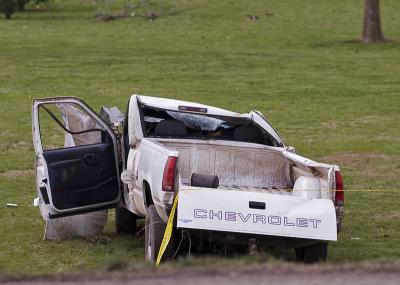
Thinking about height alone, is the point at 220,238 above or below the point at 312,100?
above

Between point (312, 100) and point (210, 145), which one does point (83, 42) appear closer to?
point (312, 100)

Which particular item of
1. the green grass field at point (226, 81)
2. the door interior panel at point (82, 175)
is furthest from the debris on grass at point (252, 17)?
the door interior panel at point (82, 175)

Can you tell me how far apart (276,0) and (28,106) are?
26686 mm

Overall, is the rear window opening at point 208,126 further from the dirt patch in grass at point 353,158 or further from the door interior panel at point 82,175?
the dirt patch in grass at point 353,158

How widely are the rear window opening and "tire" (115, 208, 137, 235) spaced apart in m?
A: 1.32

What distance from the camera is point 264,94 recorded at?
26.8 meters

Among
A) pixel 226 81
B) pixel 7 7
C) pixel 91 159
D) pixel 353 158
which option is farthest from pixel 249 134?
pixel 7 7

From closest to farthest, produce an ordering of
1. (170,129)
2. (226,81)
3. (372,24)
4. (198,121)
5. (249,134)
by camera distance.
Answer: (170,129) < (249,134) < (198,121) < (226,81) < (372,24)

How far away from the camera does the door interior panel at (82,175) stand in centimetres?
1115

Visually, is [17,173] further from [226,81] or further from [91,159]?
[226,81]

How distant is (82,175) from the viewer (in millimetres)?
11242

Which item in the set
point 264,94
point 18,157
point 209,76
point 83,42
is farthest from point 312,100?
point 83,42

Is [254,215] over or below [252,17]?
over

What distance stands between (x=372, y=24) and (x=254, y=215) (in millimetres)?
28404
